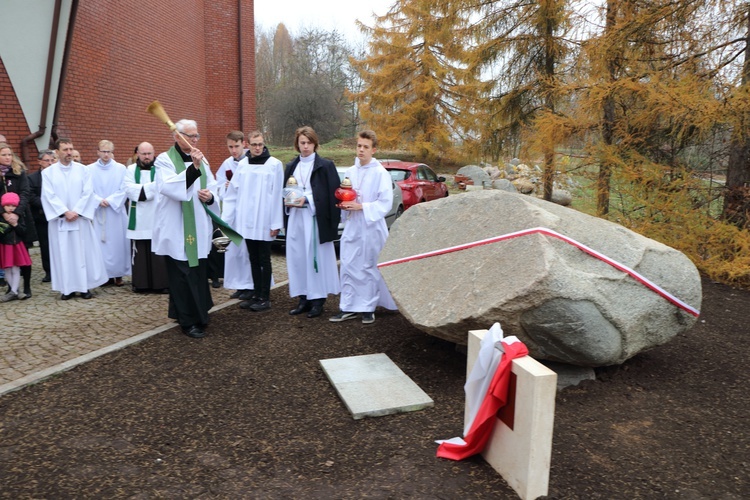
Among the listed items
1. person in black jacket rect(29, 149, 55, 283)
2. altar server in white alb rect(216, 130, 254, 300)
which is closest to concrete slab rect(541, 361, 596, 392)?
altar server in white alb rect(216, 130, 254, 300)

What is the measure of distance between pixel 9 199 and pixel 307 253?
12.4 ft

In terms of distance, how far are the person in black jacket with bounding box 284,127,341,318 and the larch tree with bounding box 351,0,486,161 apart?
23187 mm

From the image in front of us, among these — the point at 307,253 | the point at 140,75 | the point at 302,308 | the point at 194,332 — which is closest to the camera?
the point at 194,332

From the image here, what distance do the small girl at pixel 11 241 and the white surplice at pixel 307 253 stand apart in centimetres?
341

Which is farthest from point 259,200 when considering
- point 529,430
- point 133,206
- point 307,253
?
point 529,430

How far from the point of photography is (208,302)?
19.9 feet

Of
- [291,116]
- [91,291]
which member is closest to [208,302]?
[91,291]

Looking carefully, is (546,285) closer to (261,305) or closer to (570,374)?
(570,374)

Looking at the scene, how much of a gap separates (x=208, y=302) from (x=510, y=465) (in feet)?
12.9

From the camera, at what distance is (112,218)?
823cm

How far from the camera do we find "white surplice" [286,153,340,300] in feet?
20.9

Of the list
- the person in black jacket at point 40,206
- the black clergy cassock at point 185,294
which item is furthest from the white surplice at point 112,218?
the black clergy cassock at point 185,294

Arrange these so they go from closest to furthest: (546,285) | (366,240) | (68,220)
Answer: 1. (546,285)
2. (366,240)
3. (68,220)

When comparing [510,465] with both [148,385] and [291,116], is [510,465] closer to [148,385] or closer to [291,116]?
[148,385]
